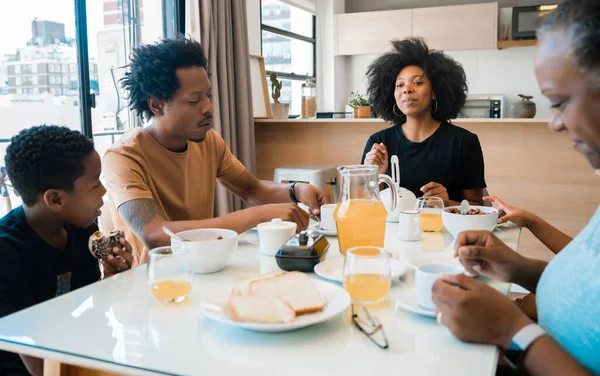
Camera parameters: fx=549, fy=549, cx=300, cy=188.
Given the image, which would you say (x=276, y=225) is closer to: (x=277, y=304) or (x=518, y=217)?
(x=277, y=304)

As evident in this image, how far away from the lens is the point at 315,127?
156 inches

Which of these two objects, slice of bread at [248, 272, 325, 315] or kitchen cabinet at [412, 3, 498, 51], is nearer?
slice of bread at [248, 272, 325, 315]

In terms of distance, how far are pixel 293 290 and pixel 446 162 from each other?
1563 mm

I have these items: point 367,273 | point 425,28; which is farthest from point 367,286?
point 425,28

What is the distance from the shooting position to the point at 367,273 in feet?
3.19

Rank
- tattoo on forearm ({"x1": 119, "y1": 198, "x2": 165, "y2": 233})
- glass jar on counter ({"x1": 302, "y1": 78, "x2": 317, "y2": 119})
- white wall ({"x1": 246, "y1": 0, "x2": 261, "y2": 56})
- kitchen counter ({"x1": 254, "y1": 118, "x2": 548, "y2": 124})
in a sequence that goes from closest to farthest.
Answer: tattoo on forearm ({"x1": 119, "y1": 198, "x2": 165, "y2": 233})
kitchen counter ({"x1": 254, "y1": 118, "x2": 548, "y2": 124})
glass jar on counter ({"x1": 302, "y1": 78, "x2": 317, "y2": 119})
white wall ({"x1": 246, "y1": 0, "x2": 261, "y2": 56})

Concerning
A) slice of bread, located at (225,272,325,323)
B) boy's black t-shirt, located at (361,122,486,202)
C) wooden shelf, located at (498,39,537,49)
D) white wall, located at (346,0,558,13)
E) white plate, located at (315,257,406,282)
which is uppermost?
white wall, located at (346,0,558,13)

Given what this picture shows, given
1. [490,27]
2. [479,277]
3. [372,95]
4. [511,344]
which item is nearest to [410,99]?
[372,95]

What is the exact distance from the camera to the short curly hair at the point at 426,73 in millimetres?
2455

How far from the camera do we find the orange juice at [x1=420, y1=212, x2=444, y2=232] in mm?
1627

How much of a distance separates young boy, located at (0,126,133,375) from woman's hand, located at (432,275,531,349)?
0.85 meters

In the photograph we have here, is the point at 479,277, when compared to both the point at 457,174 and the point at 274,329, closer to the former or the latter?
the point at 274,329

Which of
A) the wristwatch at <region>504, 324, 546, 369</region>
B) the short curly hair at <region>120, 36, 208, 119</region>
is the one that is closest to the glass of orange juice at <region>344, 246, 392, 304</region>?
the wristwatch at <region>504, 324, 546, 369</region>

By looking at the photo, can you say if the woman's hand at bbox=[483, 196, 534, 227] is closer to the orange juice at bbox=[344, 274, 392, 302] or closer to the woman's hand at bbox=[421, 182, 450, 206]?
the woman's hand at bbox=[421, 182, 450, 206]
